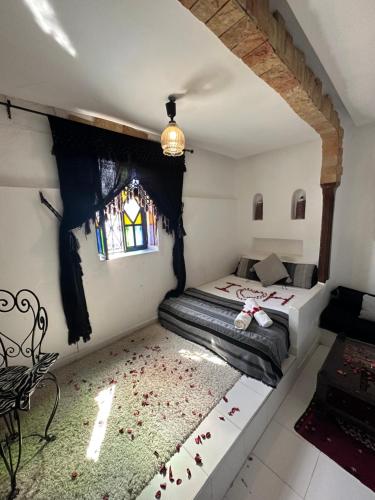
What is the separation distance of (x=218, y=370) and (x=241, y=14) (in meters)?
2.24

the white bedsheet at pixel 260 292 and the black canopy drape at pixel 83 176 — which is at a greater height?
the black canopy drape at pixel 83 176

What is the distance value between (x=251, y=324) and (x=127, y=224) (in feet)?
5.86

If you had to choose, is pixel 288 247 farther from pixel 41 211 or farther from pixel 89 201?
pixel 41 211

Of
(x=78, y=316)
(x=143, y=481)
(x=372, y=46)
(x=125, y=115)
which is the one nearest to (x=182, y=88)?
(x=125, y=115)

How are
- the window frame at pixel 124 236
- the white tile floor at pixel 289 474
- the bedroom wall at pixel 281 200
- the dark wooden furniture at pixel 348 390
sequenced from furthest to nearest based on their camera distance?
the bedroom wall at pixel 281 200
the window frame at pixel 124 236
the dark wooden furniture at pixel 348 390
the white tile floor at pixel 289 474

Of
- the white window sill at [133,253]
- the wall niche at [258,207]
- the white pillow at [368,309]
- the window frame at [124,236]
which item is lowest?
the white pillow at [368,309]

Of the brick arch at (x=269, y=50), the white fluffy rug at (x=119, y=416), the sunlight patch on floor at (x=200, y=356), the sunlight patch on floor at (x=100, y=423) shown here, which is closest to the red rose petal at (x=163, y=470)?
the white fluffy rug at (x=119, y=416)

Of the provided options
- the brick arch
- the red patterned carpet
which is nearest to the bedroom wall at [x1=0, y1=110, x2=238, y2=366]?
the brick arch

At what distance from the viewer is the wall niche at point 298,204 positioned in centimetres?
304

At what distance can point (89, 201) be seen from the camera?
197cm

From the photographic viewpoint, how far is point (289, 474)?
4.20 ft

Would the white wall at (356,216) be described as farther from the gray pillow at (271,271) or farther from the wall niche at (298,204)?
the gray pillow at (271,271)

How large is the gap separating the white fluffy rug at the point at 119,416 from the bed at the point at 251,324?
158 millimetres

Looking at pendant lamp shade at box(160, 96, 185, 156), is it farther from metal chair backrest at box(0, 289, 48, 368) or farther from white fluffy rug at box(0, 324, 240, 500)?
white fluffy rug at box(0, 324, 240, 500)
